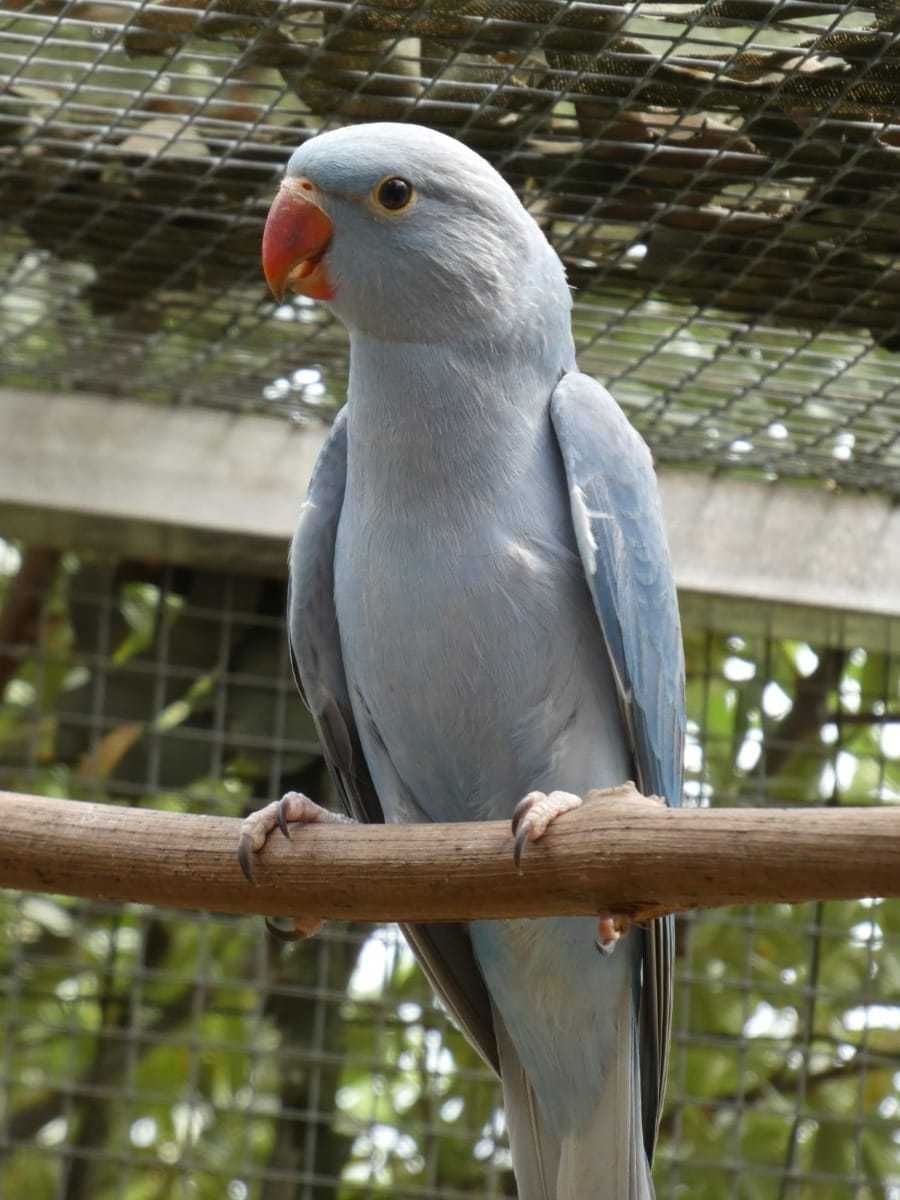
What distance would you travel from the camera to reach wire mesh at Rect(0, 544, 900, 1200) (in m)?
3.66

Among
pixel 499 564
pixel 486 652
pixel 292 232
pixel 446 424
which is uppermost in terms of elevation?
pixel 292 232

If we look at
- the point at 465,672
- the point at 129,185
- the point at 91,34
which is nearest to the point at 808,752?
the point at 465,672

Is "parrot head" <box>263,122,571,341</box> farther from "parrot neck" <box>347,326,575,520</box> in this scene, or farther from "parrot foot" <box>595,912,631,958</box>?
"parrot foot" <box>595,912,631,958</box>

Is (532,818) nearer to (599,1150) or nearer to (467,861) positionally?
(467,861)

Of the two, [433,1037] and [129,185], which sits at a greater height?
[129,185]

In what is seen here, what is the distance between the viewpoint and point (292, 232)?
240 centimetres

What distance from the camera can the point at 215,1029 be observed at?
13.3 ft

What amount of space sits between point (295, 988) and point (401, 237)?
6.06 feet

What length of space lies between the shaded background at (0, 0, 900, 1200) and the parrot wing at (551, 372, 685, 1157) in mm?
458

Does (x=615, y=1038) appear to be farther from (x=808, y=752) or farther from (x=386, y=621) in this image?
(x=808, y=752)

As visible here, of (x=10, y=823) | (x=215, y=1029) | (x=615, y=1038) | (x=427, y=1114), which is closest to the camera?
(x=10, y=823)

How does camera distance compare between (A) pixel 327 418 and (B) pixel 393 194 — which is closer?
(B) pixel 393 194

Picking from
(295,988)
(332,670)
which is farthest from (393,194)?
(295,988)

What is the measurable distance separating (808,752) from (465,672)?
1623 mm
